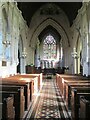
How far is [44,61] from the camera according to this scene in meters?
34.1

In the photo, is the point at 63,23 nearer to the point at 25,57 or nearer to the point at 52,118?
the point at 25,57

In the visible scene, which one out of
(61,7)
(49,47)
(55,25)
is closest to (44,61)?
(49,47)

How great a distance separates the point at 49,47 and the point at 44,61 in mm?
2550

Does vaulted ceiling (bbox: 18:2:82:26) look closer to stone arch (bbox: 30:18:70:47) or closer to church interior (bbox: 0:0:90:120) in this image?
church interior (bbox: 0:0:90:120)

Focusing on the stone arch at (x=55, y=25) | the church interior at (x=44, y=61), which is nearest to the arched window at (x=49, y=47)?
the church interior at (x=44, y=61)

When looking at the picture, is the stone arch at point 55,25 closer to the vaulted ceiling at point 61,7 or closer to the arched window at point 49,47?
the vaulted ceiling at point 61,7

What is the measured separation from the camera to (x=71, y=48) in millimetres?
24047

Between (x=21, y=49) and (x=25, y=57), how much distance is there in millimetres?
764

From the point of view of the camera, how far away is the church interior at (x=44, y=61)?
206 inches

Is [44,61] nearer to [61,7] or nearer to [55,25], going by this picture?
[55,25]

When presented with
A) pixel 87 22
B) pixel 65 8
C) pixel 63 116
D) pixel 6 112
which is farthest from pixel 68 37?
pixel 6 112

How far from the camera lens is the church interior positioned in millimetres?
5227

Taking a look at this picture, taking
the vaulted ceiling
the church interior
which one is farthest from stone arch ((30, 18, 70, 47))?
the vaulted ceiling

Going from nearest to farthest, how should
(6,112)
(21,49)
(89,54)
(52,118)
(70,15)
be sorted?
(6,112) < (52,118) < (89,54) < (21,49) < (70,15)
